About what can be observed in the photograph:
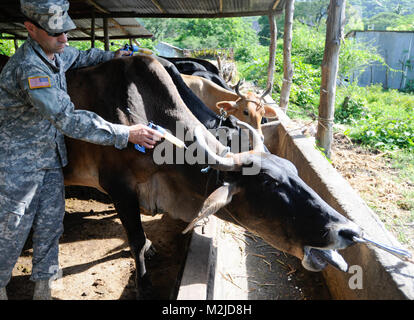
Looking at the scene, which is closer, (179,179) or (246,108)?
(179,179)

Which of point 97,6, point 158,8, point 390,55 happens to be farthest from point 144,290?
point 390,55

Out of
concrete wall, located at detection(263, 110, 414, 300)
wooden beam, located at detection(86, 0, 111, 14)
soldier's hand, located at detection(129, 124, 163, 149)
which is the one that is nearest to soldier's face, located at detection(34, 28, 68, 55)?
soldier's hand, located at detection(129, 124, 163, 149)

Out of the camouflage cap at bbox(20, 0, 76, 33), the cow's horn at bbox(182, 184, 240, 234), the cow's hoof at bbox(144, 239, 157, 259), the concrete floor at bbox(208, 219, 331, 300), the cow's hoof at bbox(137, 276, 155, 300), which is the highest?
the camouflage cap at bbox(20, 0, 76, 33)

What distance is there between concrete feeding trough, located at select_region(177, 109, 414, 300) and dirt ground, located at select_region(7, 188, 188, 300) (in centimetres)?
27

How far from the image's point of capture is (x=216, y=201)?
2.53 meters

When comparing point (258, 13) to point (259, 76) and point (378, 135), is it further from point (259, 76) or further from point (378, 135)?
point (259, 76)

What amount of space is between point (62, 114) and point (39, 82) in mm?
283

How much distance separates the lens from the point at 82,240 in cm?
438

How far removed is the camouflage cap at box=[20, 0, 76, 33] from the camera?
2.53m

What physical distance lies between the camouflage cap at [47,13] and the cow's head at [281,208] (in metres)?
1.40

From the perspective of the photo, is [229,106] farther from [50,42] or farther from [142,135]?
[50,42]

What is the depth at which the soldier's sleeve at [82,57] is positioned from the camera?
3428 millimetres

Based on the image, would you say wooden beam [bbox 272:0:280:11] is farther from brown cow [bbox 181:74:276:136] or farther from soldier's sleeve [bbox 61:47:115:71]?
soldier's sleeve [bbox 61:47:115:71]

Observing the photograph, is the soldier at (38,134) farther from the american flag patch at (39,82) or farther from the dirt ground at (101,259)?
the dirt ground at (101,259)
